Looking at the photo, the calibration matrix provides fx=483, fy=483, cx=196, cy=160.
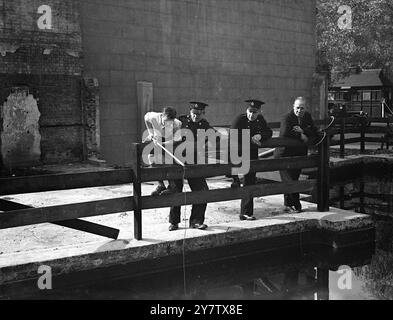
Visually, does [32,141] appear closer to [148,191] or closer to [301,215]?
[148,191]

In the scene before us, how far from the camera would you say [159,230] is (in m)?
6.09

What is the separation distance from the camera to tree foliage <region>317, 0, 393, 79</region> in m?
24.2

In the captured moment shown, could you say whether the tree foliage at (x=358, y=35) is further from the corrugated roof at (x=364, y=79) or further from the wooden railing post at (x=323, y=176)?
the wooden railing post at (x=323, y=176)

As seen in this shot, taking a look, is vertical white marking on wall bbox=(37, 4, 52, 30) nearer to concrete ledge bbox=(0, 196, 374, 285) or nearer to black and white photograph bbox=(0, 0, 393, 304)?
black and white photograph bbox=(0, 0, 393, 304)

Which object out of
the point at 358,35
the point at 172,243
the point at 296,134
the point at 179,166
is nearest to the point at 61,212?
the point at 172,243

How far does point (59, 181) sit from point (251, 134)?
9.24 ft

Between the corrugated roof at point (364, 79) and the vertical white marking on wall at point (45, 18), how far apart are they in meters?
22.8

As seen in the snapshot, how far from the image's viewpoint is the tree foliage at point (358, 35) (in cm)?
2420

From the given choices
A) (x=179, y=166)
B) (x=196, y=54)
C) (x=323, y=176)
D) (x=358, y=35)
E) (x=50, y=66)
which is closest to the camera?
(x=179, y=166)

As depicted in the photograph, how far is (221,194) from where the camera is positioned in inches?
239

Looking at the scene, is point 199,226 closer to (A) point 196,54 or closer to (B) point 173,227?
(B) point 173,227

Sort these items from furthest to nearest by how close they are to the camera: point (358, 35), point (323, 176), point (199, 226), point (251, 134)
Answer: point (358, 35) → point (323, 176) → point (251, 134) → point (199, 226)

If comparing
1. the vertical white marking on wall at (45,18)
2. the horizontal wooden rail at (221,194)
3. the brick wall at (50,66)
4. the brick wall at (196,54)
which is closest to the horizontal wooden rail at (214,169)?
the horizontal wooden rail at (221,194)
